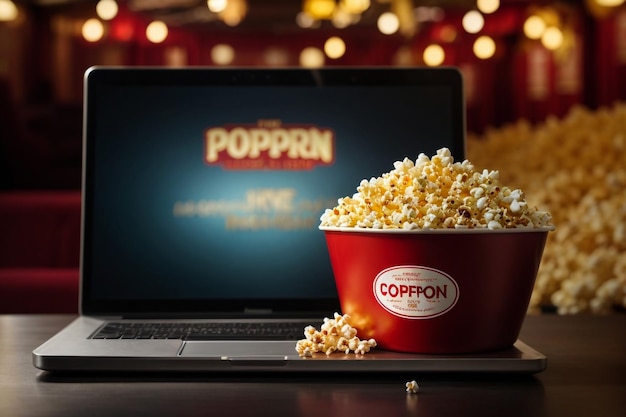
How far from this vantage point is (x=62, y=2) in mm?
9234

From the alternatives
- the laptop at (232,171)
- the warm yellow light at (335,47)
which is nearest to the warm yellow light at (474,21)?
the warm yellow light at (335,47)

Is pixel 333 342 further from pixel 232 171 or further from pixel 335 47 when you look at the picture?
pixel 335 47

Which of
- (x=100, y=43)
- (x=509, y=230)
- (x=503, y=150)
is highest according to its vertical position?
(x=100, y=43)

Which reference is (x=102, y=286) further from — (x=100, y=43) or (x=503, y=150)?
(x=100, y=43)

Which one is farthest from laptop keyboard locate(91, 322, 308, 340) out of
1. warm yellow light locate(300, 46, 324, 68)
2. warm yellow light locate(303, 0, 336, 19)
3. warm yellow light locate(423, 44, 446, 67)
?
warm yellow light locate(300, 46, 324, 68)

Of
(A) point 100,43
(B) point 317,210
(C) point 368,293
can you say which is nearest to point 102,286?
(B) point 317,210

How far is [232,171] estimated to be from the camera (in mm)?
945

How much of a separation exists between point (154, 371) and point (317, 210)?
34 centimetres

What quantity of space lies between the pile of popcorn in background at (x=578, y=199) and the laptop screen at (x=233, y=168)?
1.62 ft

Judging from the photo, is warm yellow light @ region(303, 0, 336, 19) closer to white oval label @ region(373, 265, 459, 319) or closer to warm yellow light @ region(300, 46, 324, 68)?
white oval label @ region(373, 265, 459, 319)

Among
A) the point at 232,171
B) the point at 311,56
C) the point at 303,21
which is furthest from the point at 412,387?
the point at 303,21

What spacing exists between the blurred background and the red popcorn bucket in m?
0.68

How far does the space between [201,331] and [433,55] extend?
9.81m

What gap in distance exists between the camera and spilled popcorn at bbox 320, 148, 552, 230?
0.64 m
